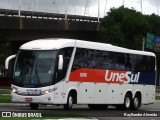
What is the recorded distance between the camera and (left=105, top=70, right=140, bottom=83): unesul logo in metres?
31.1

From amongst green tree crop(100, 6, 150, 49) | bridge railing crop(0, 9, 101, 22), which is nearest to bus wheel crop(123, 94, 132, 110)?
bridge railing crop(0, 9, 101, 22)

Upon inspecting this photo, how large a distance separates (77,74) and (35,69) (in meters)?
2.44

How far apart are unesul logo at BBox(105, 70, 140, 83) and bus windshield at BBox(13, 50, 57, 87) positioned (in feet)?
16.1

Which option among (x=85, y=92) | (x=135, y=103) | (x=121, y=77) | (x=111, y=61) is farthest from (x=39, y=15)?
(x=85, y=92)

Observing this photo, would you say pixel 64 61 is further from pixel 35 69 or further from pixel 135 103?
pixel 135 103

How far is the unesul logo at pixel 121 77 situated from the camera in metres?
31.1

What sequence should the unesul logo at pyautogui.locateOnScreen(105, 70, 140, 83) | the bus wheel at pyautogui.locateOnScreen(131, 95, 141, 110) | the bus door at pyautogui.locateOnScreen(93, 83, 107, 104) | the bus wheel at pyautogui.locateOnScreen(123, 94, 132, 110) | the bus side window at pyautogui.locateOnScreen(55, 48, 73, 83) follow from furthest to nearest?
the bus wheel at pyautogui.locateOnScreen(131, 95, 141, 110) → the bus wheel at pyautogui.locateOnScreen(123, 94, 132, 110) → the unesul logo at pyautogui.locateOnScreen(105, 70, 140, 83) → the bus door at pyautogui.locateOnScreen(93, 83, 107, 104) → the bus side window at pyautogui.locateOnScreen(55, 48, 73, 83)

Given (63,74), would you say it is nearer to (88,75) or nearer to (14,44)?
(88,75)

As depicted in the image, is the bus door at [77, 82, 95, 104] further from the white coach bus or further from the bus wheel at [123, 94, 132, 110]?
the bus wheel at [123, 94, 132, 110]

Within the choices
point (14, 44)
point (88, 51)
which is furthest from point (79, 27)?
point (88, 51)

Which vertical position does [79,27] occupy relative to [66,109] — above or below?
above

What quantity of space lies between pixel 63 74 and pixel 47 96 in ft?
4.77

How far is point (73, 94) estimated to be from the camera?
28.3 meters

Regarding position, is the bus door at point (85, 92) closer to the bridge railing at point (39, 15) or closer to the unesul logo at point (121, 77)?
the unesul logo at point (121, 77)
